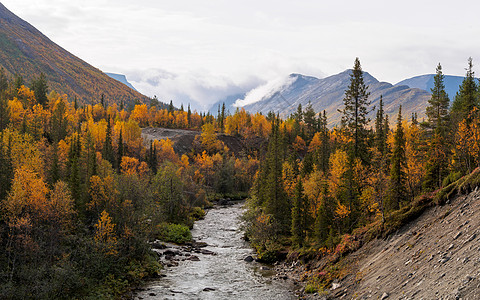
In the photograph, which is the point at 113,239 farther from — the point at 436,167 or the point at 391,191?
the point at 436,167

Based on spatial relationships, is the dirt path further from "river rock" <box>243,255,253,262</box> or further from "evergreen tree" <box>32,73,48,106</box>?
"evergreen tree" <box>32,73,48,106</box>

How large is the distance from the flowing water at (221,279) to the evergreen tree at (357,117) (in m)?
20.7

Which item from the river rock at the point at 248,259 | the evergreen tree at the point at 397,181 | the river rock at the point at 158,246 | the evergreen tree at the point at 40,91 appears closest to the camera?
the evergreen tree at the point at 397,181

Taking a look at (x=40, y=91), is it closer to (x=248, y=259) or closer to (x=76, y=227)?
(x=76, y=227)

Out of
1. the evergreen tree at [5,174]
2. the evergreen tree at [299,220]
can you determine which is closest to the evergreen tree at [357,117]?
the evergreen tree at [299,220]

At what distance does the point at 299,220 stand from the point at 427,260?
70.8ft

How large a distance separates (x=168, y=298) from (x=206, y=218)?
148 feet

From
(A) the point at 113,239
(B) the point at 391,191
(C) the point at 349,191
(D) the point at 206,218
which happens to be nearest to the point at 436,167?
(B) the point at 391,191

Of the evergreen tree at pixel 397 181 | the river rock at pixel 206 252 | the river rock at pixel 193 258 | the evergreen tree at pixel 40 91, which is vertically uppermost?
the evergreen tree at pixel 40 91

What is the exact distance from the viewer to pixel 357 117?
46.5 m

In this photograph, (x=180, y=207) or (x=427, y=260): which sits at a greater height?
(x=427, y=260)

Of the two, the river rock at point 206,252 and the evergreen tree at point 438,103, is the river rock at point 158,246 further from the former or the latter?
the evergreen tree at point 438,103

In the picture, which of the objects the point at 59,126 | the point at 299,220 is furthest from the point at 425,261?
the point at 59,126

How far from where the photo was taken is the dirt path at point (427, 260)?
18.9m
